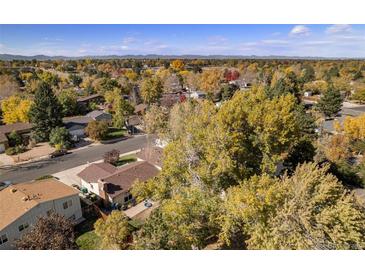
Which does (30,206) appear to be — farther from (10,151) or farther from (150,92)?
(150,92)

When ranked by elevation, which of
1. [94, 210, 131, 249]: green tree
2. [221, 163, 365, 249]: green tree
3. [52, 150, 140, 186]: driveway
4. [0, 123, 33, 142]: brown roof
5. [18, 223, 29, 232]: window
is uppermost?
[221, 163, 365, 249]: green tree

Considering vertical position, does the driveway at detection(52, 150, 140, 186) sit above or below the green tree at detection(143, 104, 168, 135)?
below

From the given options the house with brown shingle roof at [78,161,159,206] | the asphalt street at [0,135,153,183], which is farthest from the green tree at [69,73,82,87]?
the house with brown shingle roof at [78,161,159,206]

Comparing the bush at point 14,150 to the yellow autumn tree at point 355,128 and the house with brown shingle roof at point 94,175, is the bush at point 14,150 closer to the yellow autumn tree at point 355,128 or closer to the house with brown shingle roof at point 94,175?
the house with brown shingle roof at point 94,175

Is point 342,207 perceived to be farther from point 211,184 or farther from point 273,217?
point 211,184

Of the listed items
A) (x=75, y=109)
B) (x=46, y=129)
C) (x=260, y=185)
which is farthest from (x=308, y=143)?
(x=75, y=109)

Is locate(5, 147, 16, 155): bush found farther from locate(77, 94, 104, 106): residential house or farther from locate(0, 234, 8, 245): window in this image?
locate(0, 234, 8, 245): window

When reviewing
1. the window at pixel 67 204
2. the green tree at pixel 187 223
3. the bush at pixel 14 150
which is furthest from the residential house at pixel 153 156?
the bush at pixel 14 150
